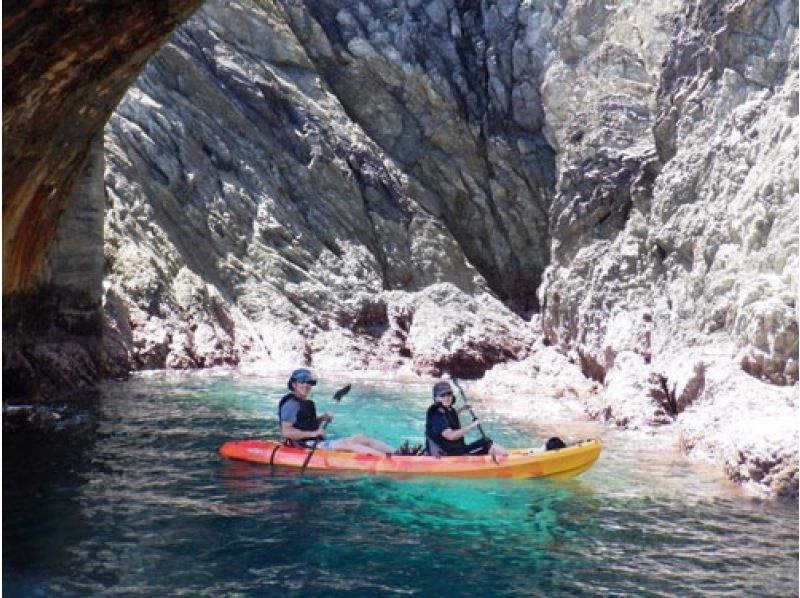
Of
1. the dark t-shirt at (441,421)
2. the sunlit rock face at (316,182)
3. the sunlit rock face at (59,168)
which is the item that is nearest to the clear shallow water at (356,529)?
the dark t-shirt at (441,421)

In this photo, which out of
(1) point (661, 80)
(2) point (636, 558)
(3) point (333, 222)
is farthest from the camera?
(3) point (333, 222)

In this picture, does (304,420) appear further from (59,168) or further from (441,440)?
(59,168)

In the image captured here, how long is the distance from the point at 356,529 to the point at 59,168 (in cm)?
737

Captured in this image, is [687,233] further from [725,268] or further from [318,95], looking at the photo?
[318,95]

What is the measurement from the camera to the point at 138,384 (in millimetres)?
18359

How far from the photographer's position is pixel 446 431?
11852 mm

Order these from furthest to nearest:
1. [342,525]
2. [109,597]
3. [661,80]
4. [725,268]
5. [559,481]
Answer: [661,80], [725,268], [559,481], [342,525], [109,597]

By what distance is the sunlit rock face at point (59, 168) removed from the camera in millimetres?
8734

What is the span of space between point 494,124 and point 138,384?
20.3m

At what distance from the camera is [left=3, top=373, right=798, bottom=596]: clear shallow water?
745 cm

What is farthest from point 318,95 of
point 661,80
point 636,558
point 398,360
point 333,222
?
point 636,558

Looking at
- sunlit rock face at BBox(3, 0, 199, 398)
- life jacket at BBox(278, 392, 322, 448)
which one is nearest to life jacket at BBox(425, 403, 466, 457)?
life jacket at BBox(278, 392, 322, 448)

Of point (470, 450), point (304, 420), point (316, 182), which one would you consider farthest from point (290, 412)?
point (316, 182)

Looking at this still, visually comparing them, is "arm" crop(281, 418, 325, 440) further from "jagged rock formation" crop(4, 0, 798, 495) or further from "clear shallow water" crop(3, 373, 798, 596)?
"jagged rock formation" crop(4, 0, 798, 495)
